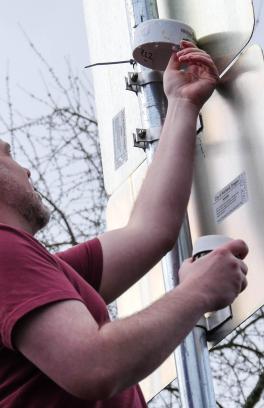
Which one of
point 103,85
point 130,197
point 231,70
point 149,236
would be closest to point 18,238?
point 149,236

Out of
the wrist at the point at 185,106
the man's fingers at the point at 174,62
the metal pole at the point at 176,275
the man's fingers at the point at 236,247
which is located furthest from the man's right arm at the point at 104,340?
the man's fingers at the point at 174,62

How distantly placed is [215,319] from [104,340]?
862 mm

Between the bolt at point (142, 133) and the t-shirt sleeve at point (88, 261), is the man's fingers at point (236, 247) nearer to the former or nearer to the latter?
the t-shirt sleeve at point (88, 261)

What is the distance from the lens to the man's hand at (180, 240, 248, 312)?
185 centimetres

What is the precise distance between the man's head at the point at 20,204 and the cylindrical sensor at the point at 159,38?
580 millimetres

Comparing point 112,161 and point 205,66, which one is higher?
point 205,66

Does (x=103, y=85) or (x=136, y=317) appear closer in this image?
(x=136, y=317)

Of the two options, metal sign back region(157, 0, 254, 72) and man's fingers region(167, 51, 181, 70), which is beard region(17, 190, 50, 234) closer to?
man's fingers region(167, 51, 181, 70)

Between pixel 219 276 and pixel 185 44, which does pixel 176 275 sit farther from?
pixel 219 276

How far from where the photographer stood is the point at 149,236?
2564 mm

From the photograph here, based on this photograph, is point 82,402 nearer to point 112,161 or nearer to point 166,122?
point 166,122

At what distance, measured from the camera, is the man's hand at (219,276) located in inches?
72.9

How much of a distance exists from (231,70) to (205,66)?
0.09 meters

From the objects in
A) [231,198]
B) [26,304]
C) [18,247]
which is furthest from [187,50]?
[26,304]
